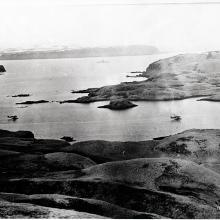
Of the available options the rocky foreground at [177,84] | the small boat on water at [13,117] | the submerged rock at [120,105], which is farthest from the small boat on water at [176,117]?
the small boat on water at [13,117]

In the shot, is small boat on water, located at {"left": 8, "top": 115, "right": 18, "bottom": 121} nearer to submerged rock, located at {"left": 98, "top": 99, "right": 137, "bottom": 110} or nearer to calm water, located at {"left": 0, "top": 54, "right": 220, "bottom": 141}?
calm water, located at {"left": 0, "top": 54, "right": 220, "bottom": 141}

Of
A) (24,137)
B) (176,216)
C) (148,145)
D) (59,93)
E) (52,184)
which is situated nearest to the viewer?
(176,216)

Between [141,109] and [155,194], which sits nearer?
[155,194]

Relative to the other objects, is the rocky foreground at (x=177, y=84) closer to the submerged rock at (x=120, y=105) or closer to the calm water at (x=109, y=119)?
the calm water at (x=109, y=119)

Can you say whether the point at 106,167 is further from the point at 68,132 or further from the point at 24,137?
the point at 68,132

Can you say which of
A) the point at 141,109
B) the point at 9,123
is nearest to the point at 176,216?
the point at 9,123

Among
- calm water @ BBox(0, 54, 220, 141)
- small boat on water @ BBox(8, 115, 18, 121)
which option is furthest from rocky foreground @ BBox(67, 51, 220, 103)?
small boat on water @ BBox(8, 115, 18, 121)
